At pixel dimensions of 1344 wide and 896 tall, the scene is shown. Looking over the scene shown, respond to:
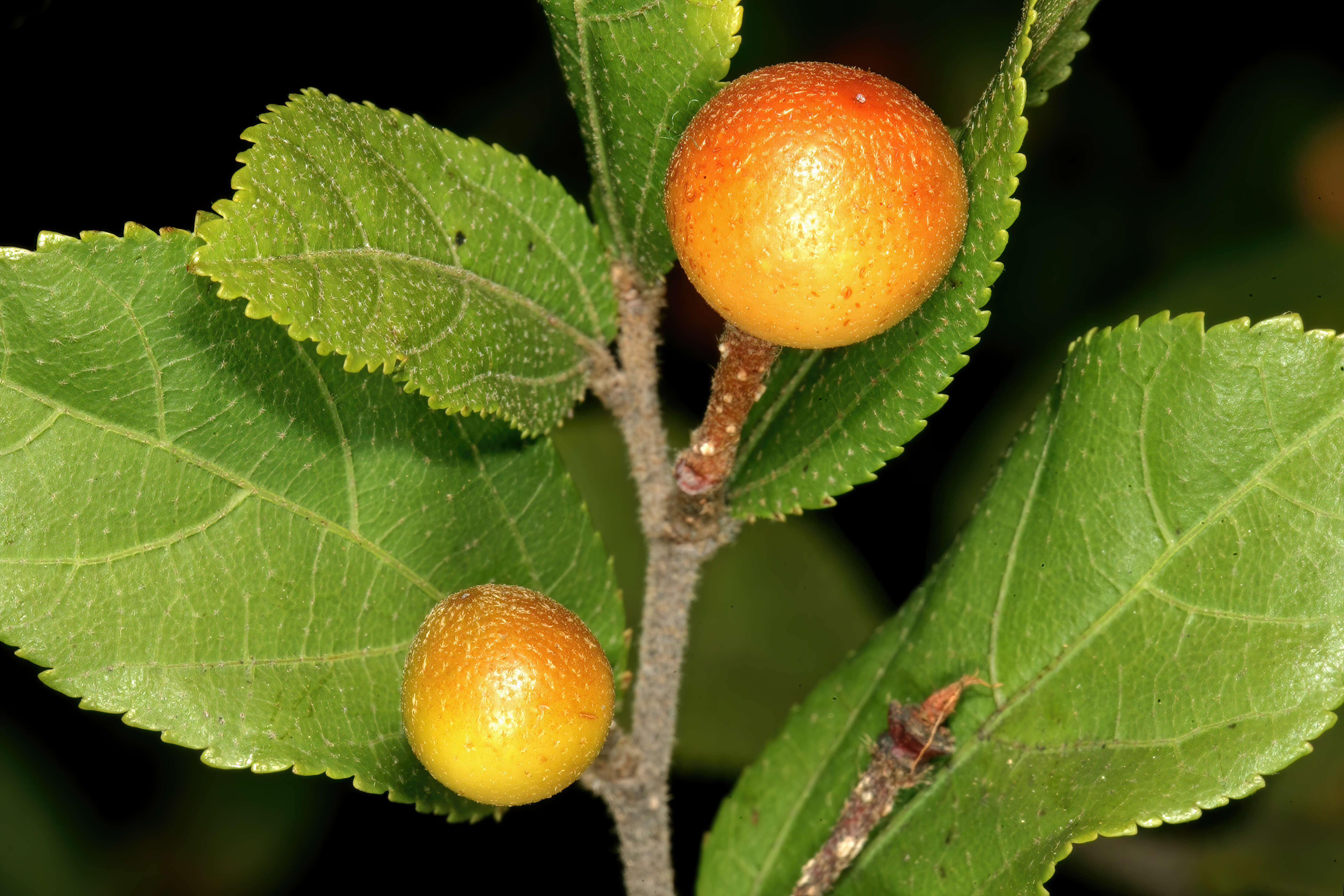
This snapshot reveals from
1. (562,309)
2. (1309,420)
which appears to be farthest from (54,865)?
(1309,420)

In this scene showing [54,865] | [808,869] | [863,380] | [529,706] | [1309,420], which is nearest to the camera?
[529,706]

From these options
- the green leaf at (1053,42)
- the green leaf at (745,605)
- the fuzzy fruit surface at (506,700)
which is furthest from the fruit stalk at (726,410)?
the green leaf at (745,605)

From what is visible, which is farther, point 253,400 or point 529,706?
point 253,400

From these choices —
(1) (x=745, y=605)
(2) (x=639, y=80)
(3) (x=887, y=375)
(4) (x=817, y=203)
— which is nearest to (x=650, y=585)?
(3) (x=887, y=375)

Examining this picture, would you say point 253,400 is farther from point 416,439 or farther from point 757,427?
point 757,427

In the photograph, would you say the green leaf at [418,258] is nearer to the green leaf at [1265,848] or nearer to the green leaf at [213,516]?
the green leaf at [213,516]

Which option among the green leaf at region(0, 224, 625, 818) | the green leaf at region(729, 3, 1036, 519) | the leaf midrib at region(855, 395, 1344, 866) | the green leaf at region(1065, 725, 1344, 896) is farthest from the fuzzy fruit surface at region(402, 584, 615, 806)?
the green leaf at region(1065, 725, 1344, 896)
